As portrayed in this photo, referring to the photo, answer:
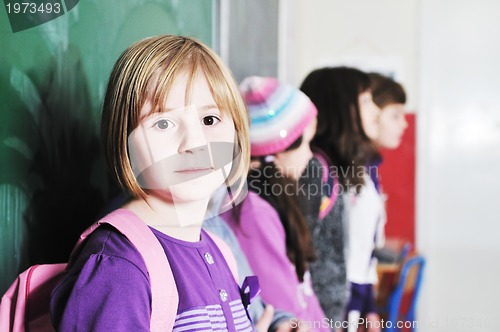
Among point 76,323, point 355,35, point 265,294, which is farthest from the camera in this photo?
point 355,35

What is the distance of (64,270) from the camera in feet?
2.60

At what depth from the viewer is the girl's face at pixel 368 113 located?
4.67ft

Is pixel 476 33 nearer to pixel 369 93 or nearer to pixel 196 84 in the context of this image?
pixel 369 93

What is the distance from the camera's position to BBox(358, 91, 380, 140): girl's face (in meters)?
1.42

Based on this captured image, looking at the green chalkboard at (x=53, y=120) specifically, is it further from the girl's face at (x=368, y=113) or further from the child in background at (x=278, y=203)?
the girl's face at (x=368, y=113)

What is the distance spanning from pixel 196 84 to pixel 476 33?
0.88m

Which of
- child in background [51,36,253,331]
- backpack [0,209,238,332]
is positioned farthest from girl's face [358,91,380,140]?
backpack [0,209,238,332]

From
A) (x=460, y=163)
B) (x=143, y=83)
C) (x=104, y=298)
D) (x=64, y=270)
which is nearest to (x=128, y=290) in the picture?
(x=104, y=298)

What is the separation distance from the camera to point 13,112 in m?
0.89

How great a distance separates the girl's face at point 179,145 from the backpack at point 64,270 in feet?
0.18

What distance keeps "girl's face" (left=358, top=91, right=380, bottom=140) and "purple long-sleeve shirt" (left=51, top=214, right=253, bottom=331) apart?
666 mm

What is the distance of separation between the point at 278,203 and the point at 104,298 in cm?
63

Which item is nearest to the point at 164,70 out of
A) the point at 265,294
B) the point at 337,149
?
the point at 265,294

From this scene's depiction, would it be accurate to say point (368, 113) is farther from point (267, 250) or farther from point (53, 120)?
point (53, 120)
